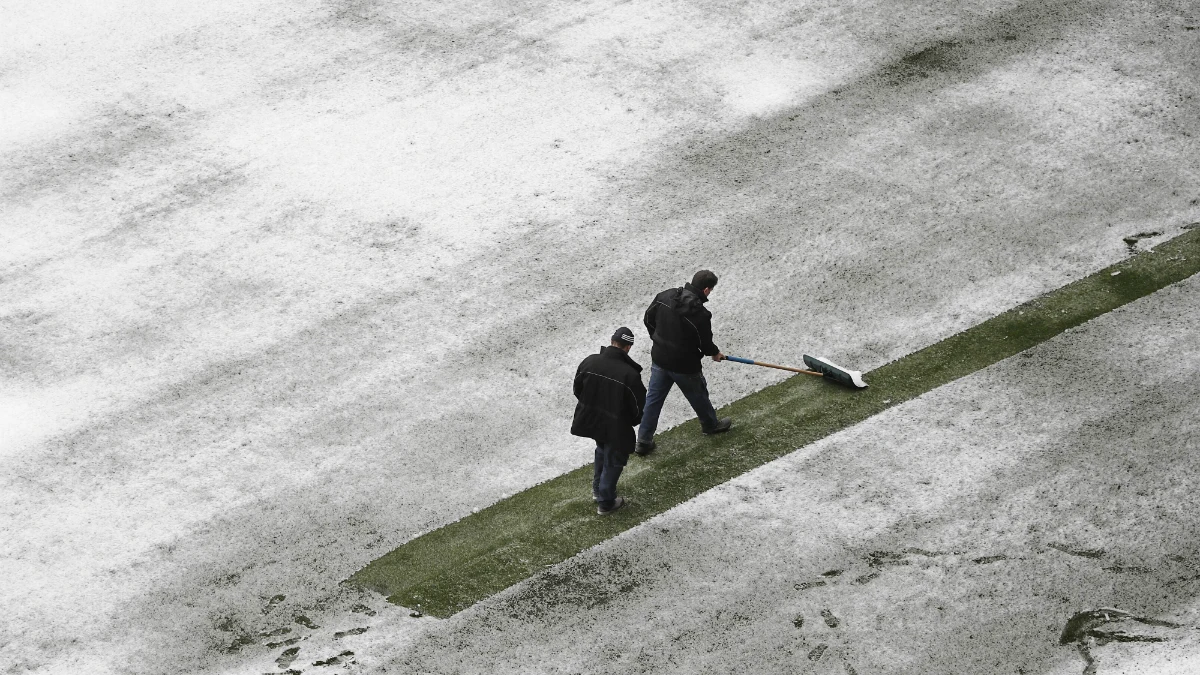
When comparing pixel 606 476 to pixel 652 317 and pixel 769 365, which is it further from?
pixel 769 365


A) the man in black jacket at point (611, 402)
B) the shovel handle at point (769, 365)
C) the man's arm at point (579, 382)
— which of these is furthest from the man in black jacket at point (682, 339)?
the man's arm at point (579, 382)

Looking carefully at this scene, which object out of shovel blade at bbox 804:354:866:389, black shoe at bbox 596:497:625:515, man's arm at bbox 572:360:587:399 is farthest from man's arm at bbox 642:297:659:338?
shovel blade at bbox 804:354:866:389

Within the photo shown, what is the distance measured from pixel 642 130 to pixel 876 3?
4.40m

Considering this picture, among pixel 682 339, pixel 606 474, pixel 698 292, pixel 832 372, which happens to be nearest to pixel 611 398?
pixel 606 474

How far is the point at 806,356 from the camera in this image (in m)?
11.6

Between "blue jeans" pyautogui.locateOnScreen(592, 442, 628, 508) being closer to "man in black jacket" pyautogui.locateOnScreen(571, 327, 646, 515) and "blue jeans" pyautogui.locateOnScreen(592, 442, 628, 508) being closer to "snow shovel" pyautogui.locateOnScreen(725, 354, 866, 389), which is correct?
"man in black jacket" pyautogui.locateOnScreen(571, 327, 646, 515)

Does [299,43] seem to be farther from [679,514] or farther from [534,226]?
[679,514]

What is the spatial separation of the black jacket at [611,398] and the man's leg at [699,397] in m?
0.72

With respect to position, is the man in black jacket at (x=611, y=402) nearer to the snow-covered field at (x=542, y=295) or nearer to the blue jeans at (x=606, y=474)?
the blue jeans at (x=606, y=474)

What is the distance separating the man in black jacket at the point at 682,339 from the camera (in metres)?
10.4

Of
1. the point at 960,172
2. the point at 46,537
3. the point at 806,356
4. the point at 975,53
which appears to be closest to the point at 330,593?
the point at 46,537

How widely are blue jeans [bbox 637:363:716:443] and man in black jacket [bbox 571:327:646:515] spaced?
2.29ft

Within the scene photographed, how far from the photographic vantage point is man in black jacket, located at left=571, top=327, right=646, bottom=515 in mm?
9875

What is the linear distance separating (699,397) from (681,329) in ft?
2.38
